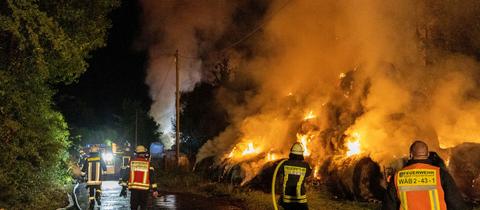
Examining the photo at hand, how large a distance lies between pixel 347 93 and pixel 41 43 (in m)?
13.1

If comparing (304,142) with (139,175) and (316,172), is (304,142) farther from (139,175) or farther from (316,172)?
(139,175)

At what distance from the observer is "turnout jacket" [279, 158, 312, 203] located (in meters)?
7.29

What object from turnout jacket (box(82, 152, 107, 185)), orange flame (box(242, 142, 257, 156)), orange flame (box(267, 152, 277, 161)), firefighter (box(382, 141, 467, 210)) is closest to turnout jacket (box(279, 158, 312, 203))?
firefighter (box(382, 141, 467, 210))

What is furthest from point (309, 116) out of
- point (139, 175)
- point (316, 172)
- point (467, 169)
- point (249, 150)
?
point (139, 175)

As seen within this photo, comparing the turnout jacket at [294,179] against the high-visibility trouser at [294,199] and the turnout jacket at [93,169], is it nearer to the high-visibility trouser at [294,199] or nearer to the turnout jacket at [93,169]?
the high-visibility trouser at [294,199]

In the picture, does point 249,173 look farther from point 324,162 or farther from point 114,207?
point 114,207

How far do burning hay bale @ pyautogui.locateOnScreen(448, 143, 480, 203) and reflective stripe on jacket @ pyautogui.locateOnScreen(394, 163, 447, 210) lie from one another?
30.3ft

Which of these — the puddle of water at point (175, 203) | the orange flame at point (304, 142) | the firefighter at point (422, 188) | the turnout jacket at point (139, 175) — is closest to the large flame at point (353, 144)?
the orange flame at point (304, 142)

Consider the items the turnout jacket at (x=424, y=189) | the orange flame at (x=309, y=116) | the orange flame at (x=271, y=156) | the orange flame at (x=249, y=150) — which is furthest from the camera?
the orange flame at (x=249, y=150)

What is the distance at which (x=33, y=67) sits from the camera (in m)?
10.0

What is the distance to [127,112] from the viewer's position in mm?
47219

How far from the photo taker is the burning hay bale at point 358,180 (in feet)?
44.8

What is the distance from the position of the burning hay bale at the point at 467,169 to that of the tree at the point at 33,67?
33.1 ft

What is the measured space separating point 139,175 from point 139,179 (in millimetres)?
80
